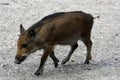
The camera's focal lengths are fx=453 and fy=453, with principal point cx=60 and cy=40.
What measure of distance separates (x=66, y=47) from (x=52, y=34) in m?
1.99

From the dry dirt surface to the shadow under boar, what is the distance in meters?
0.32

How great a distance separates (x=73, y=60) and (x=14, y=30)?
117 inches

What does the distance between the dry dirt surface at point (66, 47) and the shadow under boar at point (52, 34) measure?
0.32 m

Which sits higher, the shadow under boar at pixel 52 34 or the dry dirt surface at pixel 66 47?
the shadow under boar at pixel 52 34

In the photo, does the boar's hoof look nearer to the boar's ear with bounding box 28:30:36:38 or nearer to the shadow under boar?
the shadow under boar

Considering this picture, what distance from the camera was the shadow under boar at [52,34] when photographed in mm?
8898

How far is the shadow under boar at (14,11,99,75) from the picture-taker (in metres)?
8.90

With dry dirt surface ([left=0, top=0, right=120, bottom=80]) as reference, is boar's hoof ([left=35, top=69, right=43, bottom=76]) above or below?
above

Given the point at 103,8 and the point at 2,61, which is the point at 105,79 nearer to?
the point at 2,61

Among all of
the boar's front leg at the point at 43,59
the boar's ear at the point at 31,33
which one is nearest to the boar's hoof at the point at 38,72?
the boar's front leg at the point at 43,59

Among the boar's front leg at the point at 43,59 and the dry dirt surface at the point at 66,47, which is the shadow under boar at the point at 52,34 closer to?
the boar's front leg at the point at 43,59

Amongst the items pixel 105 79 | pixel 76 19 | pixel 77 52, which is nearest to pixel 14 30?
pixel 77 52

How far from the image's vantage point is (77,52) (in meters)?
10.6

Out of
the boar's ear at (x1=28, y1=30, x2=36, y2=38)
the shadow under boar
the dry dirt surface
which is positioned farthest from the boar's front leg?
the boar's ear at (x1=28, y1=30, x2=36, y2=38)
